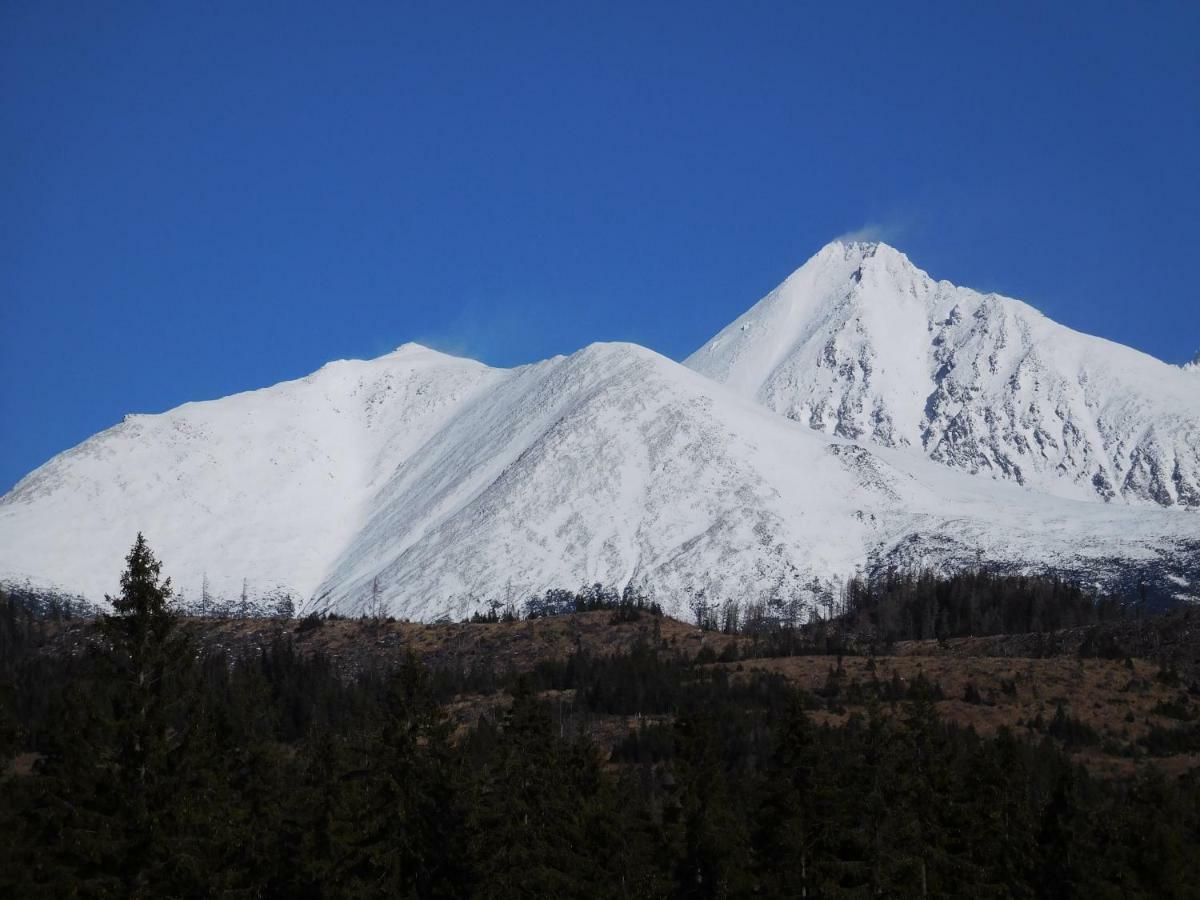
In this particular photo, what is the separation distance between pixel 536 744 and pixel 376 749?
50.1ft

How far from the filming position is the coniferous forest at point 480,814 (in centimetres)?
4969

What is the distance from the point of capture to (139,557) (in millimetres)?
51250

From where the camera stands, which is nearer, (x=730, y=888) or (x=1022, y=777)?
(x=730, y=888)

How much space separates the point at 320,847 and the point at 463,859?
5994 mm

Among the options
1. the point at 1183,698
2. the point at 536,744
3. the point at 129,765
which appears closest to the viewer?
the point at 129,765

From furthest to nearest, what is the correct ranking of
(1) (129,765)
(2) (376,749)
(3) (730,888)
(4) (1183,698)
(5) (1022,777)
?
(4) (1183,698) < (5) (1022,777) < (3) (730,888) < (2) (376,749) < (1) (129,765)

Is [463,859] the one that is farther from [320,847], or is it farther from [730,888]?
[730,888]

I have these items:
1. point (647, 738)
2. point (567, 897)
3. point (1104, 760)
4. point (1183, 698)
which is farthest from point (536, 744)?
point (1183, 698)

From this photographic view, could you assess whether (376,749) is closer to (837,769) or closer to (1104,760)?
(837,769)

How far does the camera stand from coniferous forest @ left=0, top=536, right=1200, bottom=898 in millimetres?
49688

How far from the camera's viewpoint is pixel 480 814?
208ft

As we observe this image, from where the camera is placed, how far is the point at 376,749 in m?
63.1

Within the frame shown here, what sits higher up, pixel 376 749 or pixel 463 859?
pixel 376 749

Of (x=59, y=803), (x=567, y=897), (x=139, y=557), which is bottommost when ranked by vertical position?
(x=567, y=897)
